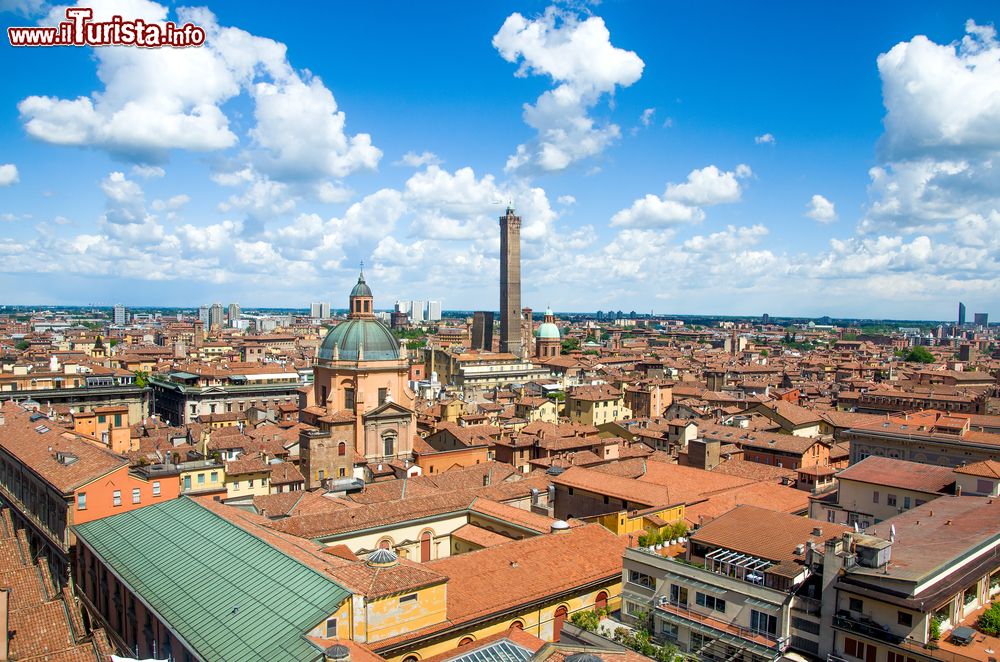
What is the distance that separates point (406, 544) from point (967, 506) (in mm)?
20874

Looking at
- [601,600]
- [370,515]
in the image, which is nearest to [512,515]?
[370,515]

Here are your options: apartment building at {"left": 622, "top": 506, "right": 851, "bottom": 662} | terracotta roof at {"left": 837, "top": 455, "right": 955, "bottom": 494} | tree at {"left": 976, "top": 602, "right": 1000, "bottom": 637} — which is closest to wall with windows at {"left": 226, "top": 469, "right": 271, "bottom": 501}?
apartment building at {"left": 622, "top": 506, "right": 851, "bottom": 662}

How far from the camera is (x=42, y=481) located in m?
33.2

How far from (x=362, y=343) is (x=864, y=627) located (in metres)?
43.1

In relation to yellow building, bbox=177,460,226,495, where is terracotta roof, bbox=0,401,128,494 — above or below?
above

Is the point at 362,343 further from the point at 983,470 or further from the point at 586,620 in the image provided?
the point at 983,470

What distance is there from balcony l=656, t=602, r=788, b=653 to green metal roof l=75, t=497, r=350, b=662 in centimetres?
Answer: 1032

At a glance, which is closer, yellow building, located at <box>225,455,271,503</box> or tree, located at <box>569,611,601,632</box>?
tree, located at <box>569,611,601,632</box>

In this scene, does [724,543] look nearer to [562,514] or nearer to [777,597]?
[777,597]

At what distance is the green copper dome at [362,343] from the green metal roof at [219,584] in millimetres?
31035

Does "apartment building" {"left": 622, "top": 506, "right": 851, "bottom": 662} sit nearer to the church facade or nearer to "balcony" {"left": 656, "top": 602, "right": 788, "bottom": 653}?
"balcony" {"left": 656, "top": 602, "right": 788, "bottom": 653}

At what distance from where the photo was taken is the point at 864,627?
19578 mm

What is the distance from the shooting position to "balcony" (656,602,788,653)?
20.5m

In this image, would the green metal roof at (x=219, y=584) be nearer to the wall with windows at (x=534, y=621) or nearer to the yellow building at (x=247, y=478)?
the wall with windows at (x=534, y=621)
